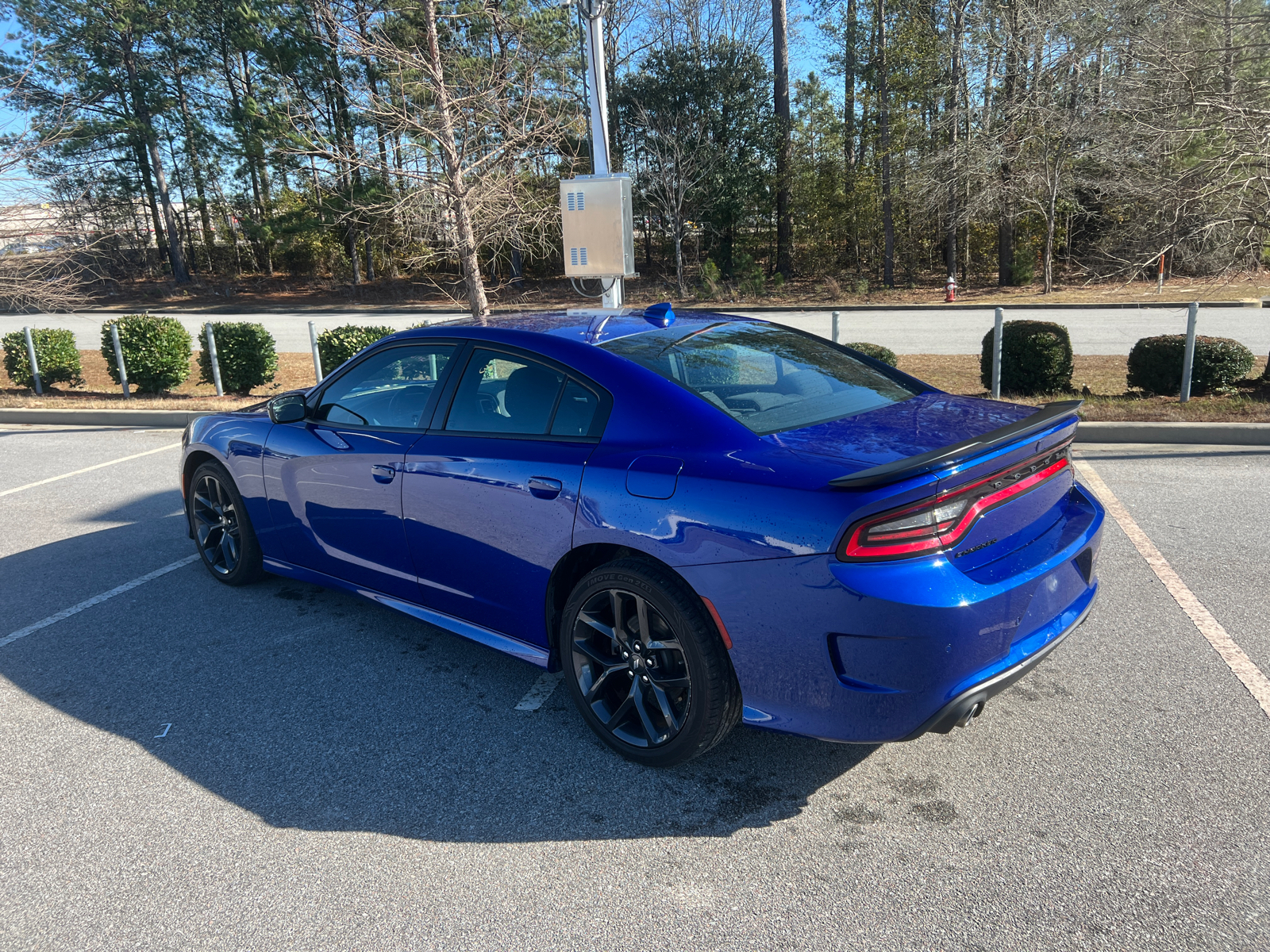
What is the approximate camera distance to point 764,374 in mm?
3549

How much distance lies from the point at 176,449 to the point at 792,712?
8.68 meters

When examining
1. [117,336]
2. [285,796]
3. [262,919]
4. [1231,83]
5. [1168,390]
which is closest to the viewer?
[262,919]

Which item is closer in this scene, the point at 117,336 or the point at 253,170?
the point at 117,336

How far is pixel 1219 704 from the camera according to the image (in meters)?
3.42

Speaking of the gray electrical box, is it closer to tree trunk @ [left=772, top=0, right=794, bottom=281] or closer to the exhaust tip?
the exhaust tip

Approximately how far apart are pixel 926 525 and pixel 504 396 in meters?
1.81

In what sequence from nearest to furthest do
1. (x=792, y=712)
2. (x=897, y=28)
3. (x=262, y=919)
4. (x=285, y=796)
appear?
1. (x=262, y=919)
2. (x=792, y=712)
3. (x=285, y=796)
4. (x=897, y=28)

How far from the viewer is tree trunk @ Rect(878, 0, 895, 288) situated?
3075cm

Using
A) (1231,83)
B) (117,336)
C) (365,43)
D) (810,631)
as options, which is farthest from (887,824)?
(117,336)

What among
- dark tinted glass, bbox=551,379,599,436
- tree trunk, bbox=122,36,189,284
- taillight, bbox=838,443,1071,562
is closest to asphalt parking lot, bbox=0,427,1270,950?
taillight, bbox=838,443,1071,562

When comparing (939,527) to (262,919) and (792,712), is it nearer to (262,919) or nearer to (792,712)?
(792,712)

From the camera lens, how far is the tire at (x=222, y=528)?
489 centimetres

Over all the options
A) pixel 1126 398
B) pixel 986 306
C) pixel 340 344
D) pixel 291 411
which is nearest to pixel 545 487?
pixel 291 411

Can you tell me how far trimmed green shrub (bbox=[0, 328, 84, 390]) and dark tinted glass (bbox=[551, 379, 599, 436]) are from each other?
12995 millimetres
